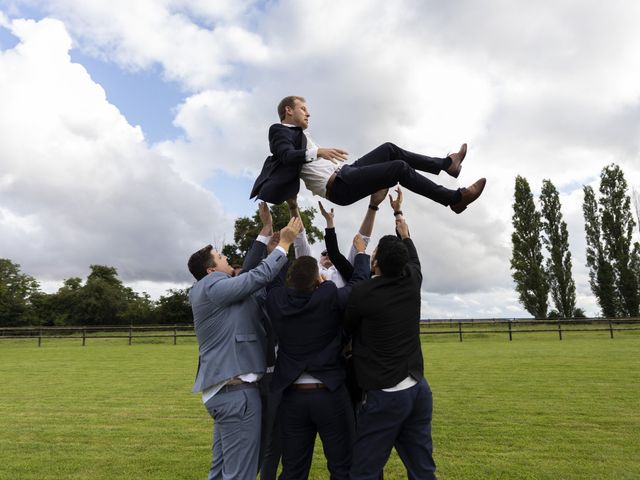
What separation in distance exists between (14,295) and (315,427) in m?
68.7

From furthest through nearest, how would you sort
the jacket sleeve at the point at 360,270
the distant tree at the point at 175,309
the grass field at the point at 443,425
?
the distant tree at the point at 175,309 → the grass field at the point at 443,425 → the jacket sleeve at the point at 360,270

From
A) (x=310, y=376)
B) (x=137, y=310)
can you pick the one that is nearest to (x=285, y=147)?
(x=310, y=376)

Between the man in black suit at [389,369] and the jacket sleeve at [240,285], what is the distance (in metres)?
0.59

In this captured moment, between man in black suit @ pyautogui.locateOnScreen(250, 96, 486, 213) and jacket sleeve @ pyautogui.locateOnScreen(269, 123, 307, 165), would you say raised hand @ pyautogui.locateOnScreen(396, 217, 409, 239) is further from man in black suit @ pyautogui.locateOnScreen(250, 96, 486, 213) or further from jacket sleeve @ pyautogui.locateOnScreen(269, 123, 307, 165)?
jacket sleeve @ pyautogui.locateOnScreen(269, 123, 307, 165)

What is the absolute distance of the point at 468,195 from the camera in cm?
360

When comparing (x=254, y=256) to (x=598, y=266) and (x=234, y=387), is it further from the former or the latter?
(x=598, y=266)

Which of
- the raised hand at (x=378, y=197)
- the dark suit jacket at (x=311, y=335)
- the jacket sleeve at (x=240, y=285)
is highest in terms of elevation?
the raised hand at (x=378, y=197)

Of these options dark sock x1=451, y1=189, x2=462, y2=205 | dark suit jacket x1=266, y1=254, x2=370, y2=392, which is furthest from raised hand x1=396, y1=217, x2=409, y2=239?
dark suit jacket x1=266, y1=254, x2=370, y2=392

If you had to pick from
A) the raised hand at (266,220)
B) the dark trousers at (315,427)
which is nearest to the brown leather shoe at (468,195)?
the raised hand at (266,220)

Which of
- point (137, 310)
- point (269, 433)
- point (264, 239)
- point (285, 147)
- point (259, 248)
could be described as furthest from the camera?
point (137, 310)

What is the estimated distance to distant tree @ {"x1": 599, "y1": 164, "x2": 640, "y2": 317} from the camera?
120ft

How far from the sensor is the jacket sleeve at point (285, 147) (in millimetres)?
3455

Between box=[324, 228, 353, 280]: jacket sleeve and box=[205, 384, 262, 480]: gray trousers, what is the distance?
1270 millimetres

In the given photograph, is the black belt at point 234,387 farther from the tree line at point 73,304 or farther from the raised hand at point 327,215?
the tree line at point 73,304
